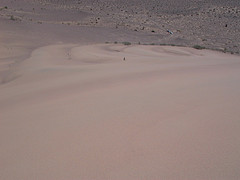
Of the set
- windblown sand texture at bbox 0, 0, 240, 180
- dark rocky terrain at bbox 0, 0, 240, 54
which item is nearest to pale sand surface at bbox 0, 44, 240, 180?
windblown sand texture at bbox 0, 0, 240, 180

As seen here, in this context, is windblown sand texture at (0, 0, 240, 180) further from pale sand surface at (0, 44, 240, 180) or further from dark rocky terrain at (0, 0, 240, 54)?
dark rocky terrain at (0, 0, 240, 54)

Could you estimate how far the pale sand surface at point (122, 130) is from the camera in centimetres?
231

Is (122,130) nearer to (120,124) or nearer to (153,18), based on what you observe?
(120,124)

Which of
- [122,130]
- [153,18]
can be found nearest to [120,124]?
[122,130]

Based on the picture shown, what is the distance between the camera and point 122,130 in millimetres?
3154

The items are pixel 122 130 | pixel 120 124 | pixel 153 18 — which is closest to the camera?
pixel 122 130

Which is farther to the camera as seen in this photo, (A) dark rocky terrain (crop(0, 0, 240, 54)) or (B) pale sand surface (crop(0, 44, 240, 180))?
(A) dark rocky terrain (crop(0, 0, 240, 54))

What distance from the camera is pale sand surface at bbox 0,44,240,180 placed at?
7.57 ft

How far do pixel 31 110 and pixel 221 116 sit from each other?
3222 millimetres

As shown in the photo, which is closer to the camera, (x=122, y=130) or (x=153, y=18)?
(x=122, y=130)

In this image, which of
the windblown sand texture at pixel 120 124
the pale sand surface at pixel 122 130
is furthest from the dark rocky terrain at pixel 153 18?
the pale sand surface at pixel 122 130

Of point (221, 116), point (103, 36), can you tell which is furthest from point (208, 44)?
point (221, 116)

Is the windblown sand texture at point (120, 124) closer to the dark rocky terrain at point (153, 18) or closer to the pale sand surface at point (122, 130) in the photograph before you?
the pale sand surface at point (122, 130)

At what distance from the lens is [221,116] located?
349 centimetres
